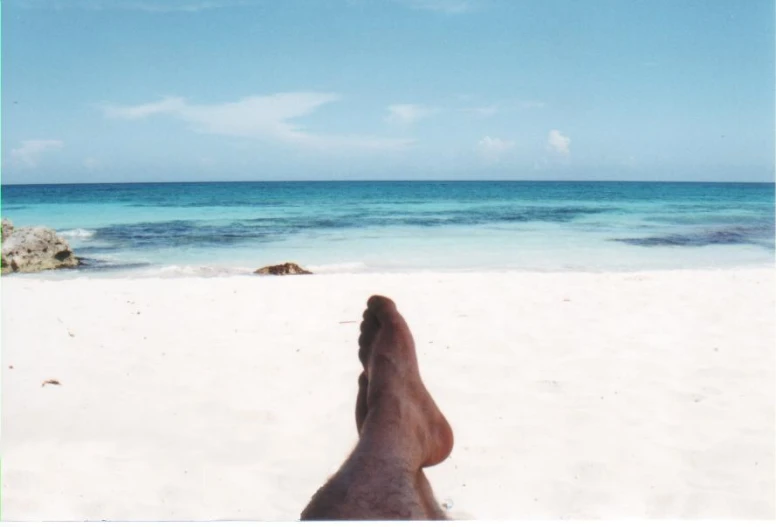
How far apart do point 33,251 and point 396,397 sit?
6.33 meters

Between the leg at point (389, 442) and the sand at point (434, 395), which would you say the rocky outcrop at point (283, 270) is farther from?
the leg at point (389, 442)

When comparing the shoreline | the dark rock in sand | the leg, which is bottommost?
the shoreline

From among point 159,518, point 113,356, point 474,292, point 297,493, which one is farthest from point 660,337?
point 113,356

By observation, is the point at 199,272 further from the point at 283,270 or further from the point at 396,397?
the point at 396,397

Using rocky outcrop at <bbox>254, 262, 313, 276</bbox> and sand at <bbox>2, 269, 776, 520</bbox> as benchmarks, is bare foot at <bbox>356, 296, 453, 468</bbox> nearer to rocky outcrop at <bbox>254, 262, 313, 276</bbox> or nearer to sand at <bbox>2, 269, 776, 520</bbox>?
sand at <bbox>2, 269, 776, 520</bbox>

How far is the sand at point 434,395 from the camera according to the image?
1526 mm

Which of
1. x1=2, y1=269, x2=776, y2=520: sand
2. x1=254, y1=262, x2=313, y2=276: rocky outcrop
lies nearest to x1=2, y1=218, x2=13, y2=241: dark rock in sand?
x1=254, y1=262, x2=313, y2=276: rocky outcrop

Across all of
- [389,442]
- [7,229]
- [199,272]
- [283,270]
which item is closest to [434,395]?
[389,442]

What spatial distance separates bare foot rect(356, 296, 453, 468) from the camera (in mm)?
1157

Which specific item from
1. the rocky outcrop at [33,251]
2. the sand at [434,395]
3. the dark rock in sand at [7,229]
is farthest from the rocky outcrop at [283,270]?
the dark rock in sand at [7,229]

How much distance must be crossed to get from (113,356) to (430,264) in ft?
13.6

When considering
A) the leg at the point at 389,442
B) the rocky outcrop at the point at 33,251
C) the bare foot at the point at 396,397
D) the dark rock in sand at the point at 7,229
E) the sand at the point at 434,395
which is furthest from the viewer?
the dark rock in sand at the point at 7,229

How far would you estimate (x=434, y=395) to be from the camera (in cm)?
212

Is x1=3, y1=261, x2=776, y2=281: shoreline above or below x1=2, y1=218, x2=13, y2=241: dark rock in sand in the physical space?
below
